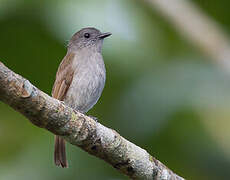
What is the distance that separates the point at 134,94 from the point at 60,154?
1.28m

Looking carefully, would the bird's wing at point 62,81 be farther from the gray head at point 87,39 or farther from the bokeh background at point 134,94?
the gray head at point 87,39

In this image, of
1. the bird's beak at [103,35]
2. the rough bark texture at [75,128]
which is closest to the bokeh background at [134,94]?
the bird's beak at [103,35]

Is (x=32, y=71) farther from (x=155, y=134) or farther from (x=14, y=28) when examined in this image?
(x=155, y=134)

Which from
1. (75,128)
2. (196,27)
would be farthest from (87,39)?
(75,128)

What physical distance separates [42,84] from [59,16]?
939mm

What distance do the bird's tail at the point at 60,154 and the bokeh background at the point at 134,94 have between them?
190 millimetres

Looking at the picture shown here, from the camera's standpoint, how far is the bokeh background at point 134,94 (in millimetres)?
5336

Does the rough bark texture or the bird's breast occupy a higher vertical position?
the bird's breast

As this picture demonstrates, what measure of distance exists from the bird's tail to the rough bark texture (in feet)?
4.47

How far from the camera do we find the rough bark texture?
301cm

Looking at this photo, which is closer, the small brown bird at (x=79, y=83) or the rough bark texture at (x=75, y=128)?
the rough bark texture at (x=75, y=128)

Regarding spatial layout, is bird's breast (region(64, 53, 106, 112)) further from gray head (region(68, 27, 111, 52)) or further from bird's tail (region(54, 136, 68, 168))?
gray head (region(68, 27, 111, 52))

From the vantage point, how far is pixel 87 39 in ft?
21.1

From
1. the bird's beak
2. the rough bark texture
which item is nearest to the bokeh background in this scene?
the bird's beak
